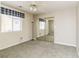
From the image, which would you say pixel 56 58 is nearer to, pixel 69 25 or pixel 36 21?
pixel 69 25

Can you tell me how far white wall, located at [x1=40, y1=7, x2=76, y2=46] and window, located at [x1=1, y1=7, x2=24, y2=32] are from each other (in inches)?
95.5

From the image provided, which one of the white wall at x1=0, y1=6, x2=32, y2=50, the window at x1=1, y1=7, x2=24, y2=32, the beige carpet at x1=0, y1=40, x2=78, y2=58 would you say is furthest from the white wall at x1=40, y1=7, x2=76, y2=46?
the window at x1=1, y1=7, x2=24, y2=32

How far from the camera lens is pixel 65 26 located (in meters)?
5.32

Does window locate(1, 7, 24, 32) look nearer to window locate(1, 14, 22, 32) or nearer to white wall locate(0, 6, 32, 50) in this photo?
window locate(1, 14, 22, 32)

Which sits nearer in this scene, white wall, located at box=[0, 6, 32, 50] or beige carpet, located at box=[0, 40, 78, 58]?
beige carpet, located at box=[0, 40, 78, 58]

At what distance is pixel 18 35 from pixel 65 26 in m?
3.13

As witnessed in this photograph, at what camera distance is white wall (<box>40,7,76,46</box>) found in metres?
4.98

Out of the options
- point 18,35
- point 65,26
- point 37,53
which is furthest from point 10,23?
point 65,26

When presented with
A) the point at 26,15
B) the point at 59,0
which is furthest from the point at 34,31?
the point at 59,0

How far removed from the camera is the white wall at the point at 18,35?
4.34 meters

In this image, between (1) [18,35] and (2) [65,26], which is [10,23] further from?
(2) [65,26]

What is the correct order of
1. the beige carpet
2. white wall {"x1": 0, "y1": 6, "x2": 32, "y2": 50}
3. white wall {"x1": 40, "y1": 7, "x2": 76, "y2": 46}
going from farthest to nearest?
white wall {"x1": 40, "y1": 7, "x2": 76, "y2": 46}, white wall {"x1": 0, "y1": 6, "x2": 32, "y2": 50}, the beige carpet

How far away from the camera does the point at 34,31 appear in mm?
7367

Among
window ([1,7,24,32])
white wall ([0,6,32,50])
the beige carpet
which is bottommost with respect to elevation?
the beige carpet
